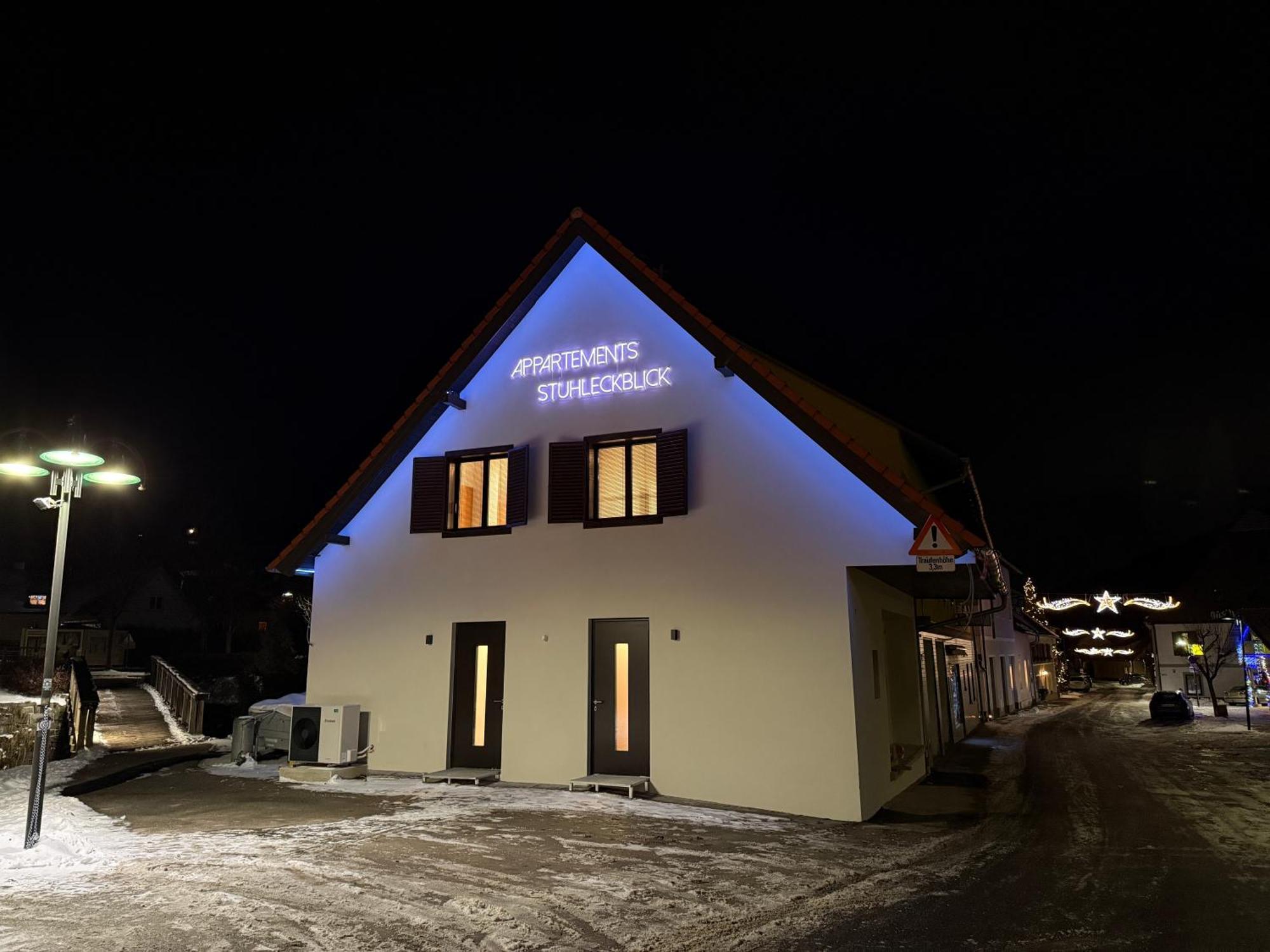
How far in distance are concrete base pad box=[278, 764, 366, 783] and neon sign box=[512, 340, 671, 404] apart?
7196mm

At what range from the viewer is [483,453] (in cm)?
1448

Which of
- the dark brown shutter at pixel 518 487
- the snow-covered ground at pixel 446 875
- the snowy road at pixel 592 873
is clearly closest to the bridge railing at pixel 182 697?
the snowy road at pixel 592 873

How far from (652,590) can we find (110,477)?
7.52 metres

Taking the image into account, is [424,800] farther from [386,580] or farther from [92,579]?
[92,579]

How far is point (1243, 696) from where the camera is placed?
44125mm

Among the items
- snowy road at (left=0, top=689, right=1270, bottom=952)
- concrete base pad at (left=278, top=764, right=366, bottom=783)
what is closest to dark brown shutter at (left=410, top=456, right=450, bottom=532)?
concrete base pad at (left=278, top=764, right=366, bottom=783)

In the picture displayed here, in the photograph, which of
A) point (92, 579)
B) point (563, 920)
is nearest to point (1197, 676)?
point (563, 920)

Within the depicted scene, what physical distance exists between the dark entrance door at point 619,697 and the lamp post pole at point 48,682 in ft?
23.5

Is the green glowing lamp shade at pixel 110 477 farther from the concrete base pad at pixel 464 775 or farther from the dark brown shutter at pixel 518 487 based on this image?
the concrete base pad at pixel 464 775

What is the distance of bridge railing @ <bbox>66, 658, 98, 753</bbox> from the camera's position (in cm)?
1670

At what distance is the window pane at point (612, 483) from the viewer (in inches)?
530

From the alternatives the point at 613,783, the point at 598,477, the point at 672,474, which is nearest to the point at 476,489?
the point at 598,477

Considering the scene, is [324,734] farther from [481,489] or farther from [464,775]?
[481,489]

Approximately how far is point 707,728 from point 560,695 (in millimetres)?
2554
